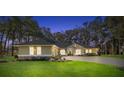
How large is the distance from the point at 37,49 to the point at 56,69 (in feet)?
1.42

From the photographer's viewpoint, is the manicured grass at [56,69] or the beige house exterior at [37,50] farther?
the beige house exterior at [37,50]

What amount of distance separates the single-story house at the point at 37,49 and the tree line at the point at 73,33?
0.08 meters

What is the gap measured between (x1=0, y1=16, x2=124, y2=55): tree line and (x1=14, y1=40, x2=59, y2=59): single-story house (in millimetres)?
77

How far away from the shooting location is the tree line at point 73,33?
561 centimetres

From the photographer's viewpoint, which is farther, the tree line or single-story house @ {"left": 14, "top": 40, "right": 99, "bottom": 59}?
single-story house @ {"left": 14, "top": 40, "right": 99, "bottom": 59}

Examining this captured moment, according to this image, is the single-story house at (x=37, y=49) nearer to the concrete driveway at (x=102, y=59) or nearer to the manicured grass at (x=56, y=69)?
the manicured grass at (x=56, y=69)

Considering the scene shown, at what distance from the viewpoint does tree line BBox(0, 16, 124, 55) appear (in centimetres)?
561

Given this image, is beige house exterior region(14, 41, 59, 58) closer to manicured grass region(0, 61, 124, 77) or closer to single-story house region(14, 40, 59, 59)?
single-story house region(14, 40, 59, 59)

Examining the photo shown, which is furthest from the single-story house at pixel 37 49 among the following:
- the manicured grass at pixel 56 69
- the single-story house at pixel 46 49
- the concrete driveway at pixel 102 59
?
the concrete driveway at pixel 102 59

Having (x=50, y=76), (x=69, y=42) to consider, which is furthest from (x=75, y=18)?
(x=50, y=76)

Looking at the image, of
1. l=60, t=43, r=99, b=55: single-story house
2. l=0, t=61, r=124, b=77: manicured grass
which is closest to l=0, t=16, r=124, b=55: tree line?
l=60, t=43, r=99, b=55: single-story house
